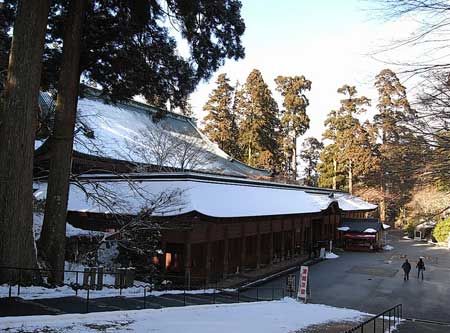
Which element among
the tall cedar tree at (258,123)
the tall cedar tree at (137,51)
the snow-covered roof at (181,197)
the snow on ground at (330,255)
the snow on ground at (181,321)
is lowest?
the snow on ground at (330,255)

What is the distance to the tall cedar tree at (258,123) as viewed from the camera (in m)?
46.6

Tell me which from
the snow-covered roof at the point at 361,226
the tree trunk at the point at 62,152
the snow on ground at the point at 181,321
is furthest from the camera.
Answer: the snow-covered roof at the point at 361,226

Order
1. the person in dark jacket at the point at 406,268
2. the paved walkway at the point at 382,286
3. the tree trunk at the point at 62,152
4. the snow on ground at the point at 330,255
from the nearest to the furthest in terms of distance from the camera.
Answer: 1. the tree trunk at the point at 62,152
2. the paved walkway at the point at 382,286
3. the person in dark jacket at the point at 406,268
4. the snow on ground at the point at 330,255

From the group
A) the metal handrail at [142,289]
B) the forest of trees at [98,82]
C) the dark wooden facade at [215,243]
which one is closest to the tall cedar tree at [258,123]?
the dark wooden facade at [215,243]

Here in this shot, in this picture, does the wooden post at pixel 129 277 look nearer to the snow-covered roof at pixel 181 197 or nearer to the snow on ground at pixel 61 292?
the snow on ground at pixel 61 292

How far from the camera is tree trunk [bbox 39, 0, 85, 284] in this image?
10969mm

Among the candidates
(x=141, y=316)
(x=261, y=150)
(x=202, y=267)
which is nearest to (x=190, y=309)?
(x=141, y=316)

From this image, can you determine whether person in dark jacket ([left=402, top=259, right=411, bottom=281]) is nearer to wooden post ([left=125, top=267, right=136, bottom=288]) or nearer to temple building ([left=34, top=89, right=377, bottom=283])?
temple building ([left=34, top=89, right=377, bottom=283])

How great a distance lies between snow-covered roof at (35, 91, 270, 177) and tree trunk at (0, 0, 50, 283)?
9.61m

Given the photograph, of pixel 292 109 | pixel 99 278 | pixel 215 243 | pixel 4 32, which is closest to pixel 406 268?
pixel 215 243

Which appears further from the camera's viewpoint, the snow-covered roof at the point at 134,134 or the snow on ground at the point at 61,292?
the snow-covered roof at the point at 134,134

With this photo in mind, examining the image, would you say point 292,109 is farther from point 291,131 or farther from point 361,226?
point 361,226

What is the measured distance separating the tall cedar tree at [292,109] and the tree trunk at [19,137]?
4457 cm

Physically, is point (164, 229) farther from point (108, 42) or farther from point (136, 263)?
point (108, 42)
